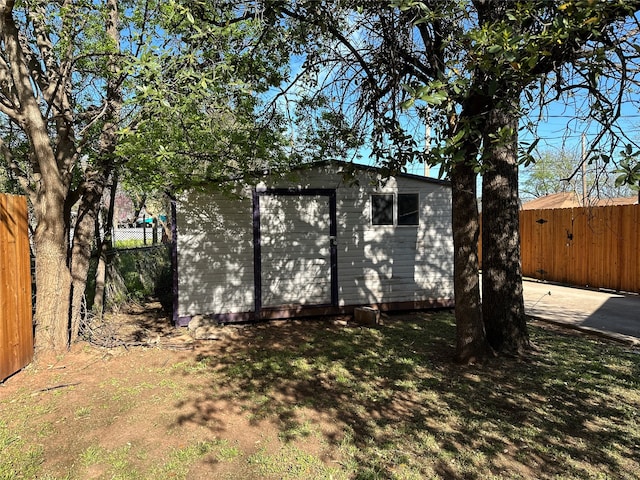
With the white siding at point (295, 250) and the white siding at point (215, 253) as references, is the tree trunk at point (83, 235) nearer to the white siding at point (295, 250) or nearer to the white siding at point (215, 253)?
the white siding at point (215, 253)

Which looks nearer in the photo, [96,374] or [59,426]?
[59,426]

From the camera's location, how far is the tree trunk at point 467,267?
441cm

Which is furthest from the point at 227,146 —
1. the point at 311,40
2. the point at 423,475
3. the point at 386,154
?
the point at 423,475

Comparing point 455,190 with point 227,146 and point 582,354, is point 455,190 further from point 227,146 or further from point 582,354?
point 227,146

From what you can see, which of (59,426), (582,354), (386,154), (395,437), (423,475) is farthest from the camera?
(386,154)

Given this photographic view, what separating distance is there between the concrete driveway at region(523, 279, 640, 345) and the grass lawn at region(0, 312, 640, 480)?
1.13m

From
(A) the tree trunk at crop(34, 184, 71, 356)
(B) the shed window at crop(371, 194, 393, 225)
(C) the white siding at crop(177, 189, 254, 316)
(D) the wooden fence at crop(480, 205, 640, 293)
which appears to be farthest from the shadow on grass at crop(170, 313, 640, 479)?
(D) the wooden fence at crop(480, 205, 640, 293)

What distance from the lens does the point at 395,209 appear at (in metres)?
7.69

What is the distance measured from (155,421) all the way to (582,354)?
4.93 metres

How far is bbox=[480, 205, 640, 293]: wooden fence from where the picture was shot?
8984mm

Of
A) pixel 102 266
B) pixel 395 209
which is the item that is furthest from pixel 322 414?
pixel 102 266

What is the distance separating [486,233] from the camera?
4.97 m

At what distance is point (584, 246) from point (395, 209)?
607cm

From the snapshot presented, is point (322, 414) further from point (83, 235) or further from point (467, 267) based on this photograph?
point (83, 235)
